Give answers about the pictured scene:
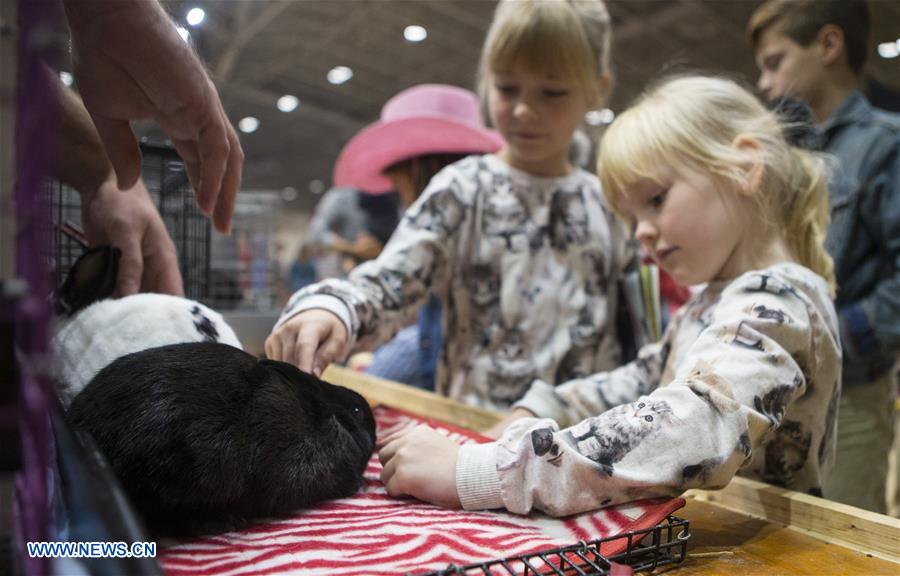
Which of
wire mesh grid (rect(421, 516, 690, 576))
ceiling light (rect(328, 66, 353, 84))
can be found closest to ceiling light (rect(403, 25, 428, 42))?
ceiling light (rect(328, 66, 353, 84))

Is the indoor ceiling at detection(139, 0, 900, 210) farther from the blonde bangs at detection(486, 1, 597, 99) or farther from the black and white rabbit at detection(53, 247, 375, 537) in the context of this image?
the black and white rabbit at detection(53, 247, 375, 537)

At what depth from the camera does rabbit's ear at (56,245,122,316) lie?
2.16 ft

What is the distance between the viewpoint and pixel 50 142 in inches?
10.3

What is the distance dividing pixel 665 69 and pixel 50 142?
3.47 feet

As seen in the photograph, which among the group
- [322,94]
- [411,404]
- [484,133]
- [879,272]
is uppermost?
[322,94]

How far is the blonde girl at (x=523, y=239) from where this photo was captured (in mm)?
1051

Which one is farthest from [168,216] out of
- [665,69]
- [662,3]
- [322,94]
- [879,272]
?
[322,94]

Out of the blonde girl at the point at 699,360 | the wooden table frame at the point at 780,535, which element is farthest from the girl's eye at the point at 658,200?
the wooden table frame at the point at 780,535

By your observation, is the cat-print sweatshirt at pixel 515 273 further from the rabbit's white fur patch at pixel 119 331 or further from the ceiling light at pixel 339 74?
the ceiling light at pixel 339 74

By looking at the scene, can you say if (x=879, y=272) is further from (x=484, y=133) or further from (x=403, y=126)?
(x=403, y=126)

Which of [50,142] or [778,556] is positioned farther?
[778,556]

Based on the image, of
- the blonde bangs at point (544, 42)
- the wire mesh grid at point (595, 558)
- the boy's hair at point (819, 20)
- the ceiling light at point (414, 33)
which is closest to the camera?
the wire mesh grid at point (595, 558)

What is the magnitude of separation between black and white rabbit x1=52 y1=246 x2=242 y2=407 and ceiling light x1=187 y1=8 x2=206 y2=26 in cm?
25

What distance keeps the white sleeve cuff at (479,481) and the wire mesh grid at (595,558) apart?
0.11 metres
